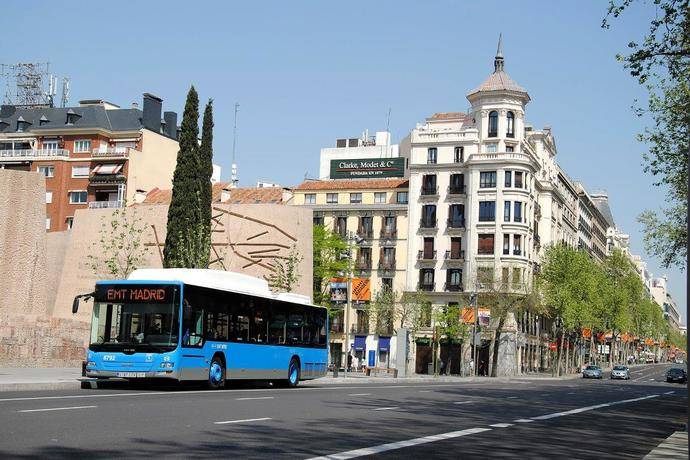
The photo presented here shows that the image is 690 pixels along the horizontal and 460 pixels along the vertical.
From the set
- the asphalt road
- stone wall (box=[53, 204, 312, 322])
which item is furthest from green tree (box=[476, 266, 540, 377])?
the asphalt road

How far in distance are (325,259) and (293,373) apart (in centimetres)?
5210

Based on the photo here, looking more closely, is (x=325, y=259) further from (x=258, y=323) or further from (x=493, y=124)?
(x=258, y=323)

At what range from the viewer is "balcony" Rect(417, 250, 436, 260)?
8625cm

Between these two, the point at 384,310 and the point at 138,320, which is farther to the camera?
the point at 384,310

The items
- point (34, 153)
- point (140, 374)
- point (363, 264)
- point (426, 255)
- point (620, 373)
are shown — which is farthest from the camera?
point (34, 153)

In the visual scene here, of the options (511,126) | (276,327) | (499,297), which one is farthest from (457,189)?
(276,327)

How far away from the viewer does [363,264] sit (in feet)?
291

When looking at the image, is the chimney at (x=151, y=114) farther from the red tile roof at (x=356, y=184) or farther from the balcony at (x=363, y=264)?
the balcony at (x=363, y=264)

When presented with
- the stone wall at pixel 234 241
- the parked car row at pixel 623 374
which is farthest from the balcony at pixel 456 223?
the stone wall at pixel 234 241

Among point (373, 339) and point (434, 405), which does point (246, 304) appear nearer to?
point (434, 405)

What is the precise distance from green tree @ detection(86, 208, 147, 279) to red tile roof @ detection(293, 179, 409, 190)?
125 ft

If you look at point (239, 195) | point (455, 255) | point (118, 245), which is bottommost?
point (118, 245)

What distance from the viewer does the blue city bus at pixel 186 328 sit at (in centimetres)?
2384

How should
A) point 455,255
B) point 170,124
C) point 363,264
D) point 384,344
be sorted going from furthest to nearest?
1. point 170,124
2. point 363,264
3. point 384,344
4. point 455,255
